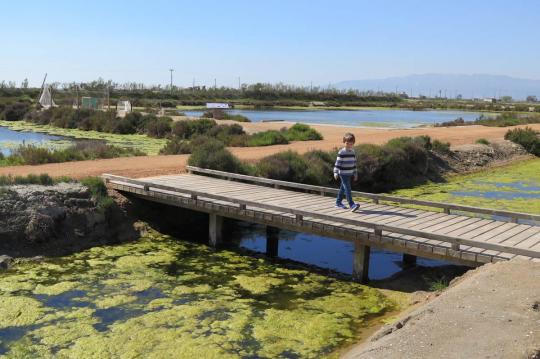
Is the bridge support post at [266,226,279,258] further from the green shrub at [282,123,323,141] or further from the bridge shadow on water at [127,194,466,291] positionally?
the green shrub at [282,123,323,141]

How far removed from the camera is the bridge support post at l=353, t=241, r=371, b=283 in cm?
1143

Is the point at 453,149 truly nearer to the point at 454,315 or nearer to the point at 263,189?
the point at 263,189

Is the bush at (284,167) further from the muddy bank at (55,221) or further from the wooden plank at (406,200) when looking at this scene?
the muddy bank at (55,221)

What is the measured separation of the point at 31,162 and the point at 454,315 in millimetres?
17046

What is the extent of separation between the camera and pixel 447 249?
10.1m

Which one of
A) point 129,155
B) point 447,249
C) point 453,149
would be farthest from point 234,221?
point 453,149

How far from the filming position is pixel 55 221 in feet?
43.5

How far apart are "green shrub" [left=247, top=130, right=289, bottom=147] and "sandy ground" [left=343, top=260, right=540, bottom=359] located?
69.2 ft

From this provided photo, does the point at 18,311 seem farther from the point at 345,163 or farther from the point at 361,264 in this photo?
the point at 345,163

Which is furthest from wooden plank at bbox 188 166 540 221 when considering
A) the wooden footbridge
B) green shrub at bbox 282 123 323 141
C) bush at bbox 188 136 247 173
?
green shrub at bbox 282 123 323 141

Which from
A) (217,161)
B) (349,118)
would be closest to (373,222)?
(217,161)

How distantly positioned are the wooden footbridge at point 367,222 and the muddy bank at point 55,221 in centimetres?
104

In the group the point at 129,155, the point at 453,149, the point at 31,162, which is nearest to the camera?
the point at 31,162

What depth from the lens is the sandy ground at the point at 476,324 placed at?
648 centimetres
